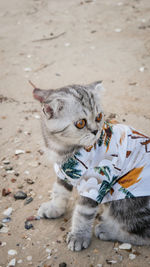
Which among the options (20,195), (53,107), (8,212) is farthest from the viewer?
(20,195)

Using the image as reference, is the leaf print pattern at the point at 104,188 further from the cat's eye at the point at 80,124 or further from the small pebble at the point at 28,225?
the small pebble at the point at 28,225

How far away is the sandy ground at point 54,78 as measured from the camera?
226cm

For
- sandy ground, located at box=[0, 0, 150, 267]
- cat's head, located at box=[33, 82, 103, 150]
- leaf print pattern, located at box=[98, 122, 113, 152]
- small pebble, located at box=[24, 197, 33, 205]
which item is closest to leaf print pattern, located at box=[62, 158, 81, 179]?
cat's head, located at box=[33, 82, 103, 150]

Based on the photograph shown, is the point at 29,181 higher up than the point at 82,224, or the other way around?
the point at 82,224

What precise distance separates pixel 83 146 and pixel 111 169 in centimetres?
28

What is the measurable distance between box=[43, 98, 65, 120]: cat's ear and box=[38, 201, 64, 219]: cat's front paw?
951 millimetres

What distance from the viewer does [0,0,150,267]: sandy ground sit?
226 centimetres

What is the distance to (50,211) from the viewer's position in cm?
245

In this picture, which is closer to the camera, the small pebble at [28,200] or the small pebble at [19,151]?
the small pebble at [28,200]

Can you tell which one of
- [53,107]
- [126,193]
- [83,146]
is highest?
[53,107]

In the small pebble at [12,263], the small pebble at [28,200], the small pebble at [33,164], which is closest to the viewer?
the small pebble at [12,263]

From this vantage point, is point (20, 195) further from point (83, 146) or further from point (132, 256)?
point (132, 256)

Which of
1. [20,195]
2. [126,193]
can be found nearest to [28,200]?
[20,195]

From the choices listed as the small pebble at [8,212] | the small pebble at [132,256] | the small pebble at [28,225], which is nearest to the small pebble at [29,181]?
the small pebble at [8,212]
